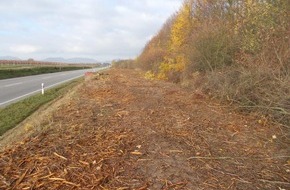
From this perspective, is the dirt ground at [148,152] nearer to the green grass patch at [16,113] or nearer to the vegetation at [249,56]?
the vegetation at [249,56]

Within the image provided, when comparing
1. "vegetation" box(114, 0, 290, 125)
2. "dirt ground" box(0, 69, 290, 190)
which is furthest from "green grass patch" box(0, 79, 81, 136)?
"vegetation" box(114, 0, 290, 125)

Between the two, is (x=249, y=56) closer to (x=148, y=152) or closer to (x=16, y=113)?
(x=148, y=152)

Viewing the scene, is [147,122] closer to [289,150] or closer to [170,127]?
[170,127]

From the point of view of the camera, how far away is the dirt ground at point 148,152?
3.96 meters

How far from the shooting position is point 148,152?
467cm

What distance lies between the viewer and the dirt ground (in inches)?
156

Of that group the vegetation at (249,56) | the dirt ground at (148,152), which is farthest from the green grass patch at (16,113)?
the vegetation at (249,56)

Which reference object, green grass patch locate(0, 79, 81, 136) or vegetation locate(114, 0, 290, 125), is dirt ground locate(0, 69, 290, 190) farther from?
green grass patch locate(0, 79, 81, 136)

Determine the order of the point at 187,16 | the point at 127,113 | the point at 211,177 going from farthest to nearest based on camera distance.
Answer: the point at 187,16
the point at 127,113
the point at 211,177

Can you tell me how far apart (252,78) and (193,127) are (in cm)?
246

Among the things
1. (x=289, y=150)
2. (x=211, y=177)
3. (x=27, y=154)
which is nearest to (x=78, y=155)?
(x=27, y=154)

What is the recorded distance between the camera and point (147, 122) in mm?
6109

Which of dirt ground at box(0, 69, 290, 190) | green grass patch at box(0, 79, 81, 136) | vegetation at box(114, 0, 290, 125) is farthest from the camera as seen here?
green grass patch at box(0, 79, 81, 136)

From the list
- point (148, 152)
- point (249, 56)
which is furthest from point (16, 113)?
point (148, 152)
